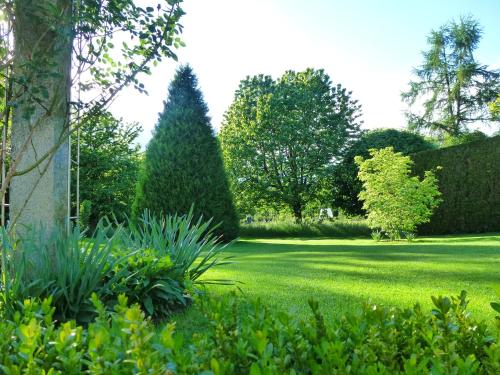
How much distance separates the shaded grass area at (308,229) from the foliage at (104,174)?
7336 mm

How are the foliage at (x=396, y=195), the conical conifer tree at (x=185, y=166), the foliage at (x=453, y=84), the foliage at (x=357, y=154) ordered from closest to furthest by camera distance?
the conical conifer tree at (x=185, y=166) → the foliage at (x=396, y=195) → the foliage at (x=357, y=154) → the foliage at (x=453, y=84)

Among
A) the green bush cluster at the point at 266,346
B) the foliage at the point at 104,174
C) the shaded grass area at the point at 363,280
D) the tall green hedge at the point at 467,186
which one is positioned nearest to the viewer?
the green bush cluster at the point at 266,346

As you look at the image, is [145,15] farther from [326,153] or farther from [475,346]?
[326,153]

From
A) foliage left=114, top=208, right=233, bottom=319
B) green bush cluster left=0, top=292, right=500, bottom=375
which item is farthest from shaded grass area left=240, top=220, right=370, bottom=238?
green bush cluster left=0, top=292, right=500, bottom=375

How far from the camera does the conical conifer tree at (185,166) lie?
11.9 m

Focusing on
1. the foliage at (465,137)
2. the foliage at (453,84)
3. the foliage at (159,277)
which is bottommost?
the foliage at (159,277)

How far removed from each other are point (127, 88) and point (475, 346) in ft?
10.6

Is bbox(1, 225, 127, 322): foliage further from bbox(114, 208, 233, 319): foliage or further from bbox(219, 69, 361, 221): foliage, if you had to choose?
bbox(219, 69, 361, 221): foliage

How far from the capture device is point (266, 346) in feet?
4.17

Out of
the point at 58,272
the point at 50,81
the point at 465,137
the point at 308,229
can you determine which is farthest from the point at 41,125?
the point at 465,137

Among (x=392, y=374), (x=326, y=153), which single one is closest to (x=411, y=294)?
(x=392, y=374)

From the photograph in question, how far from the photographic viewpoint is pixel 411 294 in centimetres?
425

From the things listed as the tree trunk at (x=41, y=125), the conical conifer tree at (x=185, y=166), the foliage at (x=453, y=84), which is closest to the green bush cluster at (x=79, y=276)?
the tree trunk at (x=41, y=125)

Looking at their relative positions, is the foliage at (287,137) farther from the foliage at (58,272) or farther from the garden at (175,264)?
the foliage at (58,272)
